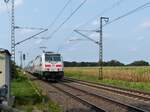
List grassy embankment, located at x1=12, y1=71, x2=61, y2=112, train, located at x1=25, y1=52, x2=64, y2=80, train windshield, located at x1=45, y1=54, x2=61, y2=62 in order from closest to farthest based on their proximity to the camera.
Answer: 1. grassy embankment, located at x1=12, y1=71, x2=61, y2=112
2. train, located at x1=25, y1=52, x2=64, y2=80
3. train windshield, located at x1=45, y1=54, x2=61, y2=62

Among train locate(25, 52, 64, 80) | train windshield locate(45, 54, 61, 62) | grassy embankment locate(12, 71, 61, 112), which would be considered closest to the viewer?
grassy embankment locate(12, 71, 61, 112)

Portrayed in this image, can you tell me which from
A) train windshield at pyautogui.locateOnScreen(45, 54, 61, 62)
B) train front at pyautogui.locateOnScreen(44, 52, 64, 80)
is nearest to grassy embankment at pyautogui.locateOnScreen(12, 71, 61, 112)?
train front at pyautogui.locateOnScreen(44, 52, 64, 80)

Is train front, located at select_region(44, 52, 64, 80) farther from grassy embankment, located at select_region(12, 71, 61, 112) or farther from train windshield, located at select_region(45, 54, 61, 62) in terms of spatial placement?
grassy embankment, located at select_region(12, 71, 61, 112)

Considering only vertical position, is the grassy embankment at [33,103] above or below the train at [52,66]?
below

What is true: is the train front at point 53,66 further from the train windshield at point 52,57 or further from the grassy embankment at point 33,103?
the grassy embankment at point 33,103

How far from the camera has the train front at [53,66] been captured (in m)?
44.6

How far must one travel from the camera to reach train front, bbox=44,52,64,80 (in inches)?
1754

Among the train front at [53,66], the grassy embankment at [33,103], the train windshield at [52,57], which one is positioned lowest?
the grassy embankment at [33,103]

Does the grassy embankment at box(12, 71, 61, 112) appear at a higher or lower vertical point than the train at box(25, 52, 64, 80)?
lower

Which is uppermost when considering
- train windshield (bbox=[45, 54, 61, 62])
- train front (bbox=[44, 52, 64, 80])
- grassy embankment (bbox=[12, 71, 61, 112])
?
train windshield (bbox=[45, 54, 61, 62])

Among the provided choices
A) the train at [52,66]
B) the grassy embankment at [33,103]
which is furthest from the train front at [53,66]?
the grassy embankment at [33,103]

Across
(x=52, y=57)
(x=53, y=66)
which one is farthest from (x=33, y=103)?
(x=52, y=57)

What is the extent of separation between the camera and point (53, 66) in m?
44.8

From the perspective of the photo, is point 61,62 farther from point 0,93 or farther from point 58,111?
point 0,93
